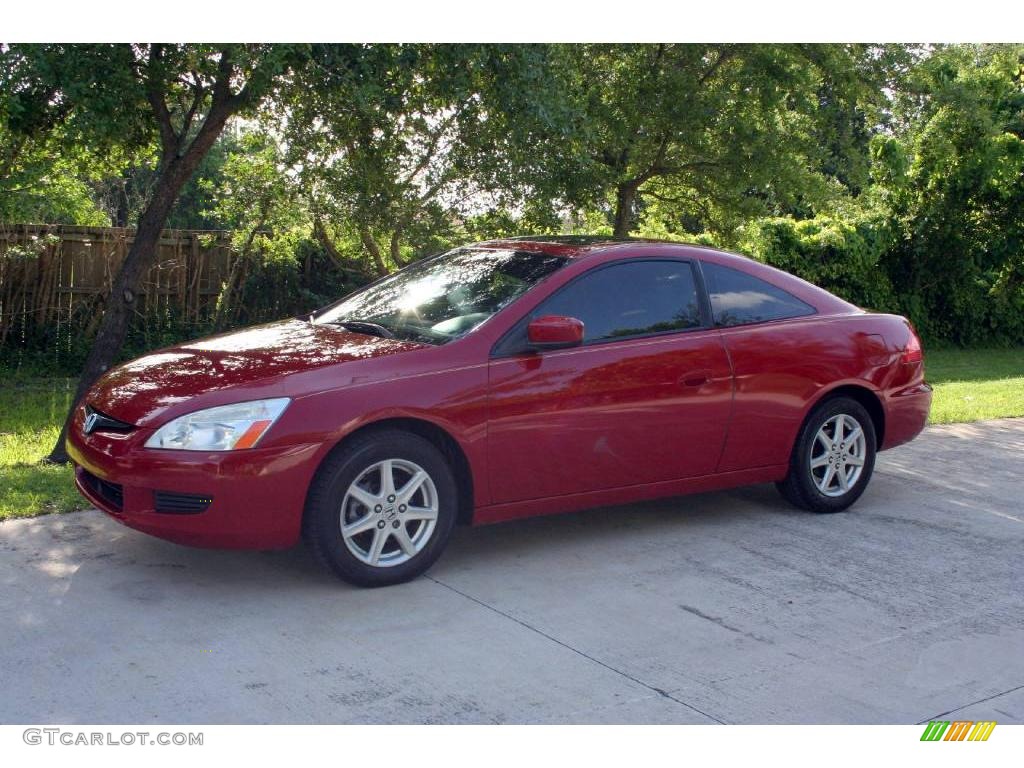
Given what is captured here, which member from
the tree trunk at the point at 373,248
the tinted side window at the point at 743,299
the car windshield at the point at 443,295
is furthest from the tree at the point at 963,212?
the car windshield at the point at 443,295

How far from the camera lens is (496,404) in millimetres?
5547

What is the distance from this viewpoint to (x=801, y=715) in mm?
4141

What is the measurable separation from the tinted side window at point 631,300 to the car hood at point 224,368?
0.91 m

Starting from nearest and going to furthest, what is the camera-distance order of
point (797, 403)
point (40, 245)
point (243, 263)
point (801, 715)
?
point (801, 715) < point (797, 403) < point (40, 245) < point (243, 263)

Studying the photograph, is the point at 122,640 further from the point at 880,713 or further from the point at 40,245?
the point at 40,245

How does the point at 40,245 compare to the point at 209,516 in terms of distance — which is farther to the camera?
the point at 40,245

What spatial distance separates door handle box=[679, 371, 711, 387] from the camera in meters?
6.16

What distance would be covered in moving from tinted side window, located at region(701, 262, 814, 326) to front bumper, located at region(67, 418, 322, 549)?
2.55 meters

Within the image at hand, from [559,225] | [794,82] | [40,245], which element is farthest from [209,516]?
[40,245]

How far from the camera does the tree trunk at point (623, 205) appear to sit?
1220 centimetres

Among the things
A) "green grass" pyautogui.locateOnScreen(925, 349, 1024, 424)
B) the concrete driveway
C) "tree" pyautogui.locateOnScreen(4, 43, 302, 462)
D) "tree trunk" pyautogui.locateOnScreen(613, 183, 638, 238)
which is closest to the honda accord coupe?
the concrete driveway

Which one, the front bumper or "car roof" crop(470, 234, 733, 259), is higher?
"car roof" crop(470, 234, 733, 259)

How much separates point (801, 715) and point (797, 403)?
274 centimetres
